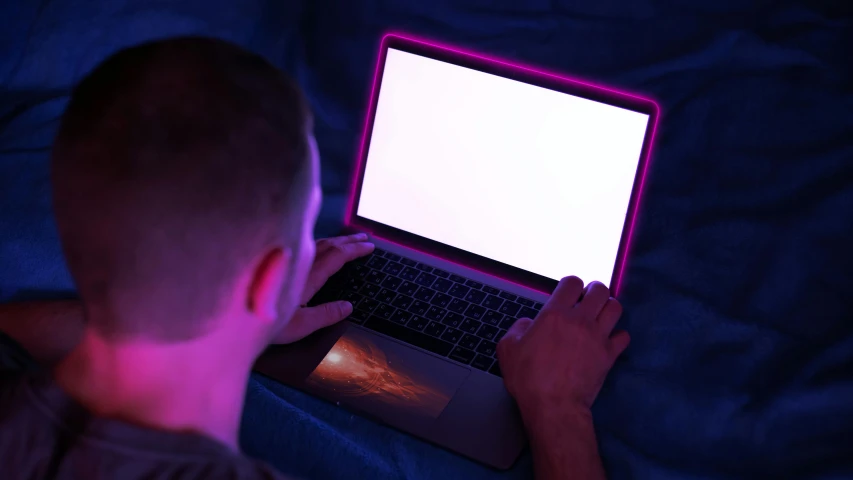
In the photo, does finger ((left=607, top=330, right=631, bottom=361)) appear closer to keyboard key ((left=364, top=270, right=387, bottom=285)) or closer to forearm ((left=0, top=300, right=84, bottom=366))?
keyboard key ((left=364, top=270, right=387, bottom=285))

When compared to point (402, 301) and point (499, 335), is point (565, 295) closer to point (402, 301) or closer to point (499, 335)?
point (499, 335)

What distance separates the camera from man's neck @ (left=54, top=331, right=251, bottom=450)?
61 centimetres

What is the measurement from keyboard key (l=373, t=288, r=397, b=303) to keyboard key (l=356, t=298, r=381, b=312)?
0.03 feet

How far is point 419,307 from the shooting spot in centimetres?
107

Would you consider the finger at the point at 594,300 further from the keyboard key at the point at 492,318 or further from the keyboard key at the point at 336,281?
the keyboard key at the point at 336,281

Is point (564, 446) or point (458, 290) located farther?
point (458, 290)

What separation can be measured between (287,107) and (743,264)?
2.52 ft

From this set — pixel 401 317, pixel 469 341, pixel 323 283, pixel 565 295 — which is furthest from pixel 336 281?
pixel 565 295

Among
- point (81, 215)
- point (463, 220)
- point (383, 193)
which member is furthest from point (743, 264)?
point (81, 215)

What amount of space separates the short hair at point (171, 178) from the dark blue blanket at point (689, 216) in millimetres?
339

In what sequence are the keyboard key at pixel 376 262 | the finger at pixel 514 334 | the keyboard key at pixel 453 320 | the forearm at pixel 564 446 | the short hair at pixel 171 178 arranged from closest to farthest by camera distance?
1. the short hair at pixel 171 178
2. the forearm at pixel 564 446
3. the finger at pixel 514 334
4. the keyboard key at pixel 453 320
5. the keyboard key at pixel 376 262

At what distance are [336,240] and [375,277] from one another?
0.30 ft

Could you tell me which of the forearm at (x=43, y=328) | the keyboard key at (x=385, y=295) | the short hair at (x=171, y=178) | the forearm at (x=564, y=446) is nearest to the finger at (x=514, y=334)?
the forearm at (x=564, y=446)

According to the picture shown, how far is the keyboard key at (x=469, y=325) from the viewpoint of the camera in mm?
1035
